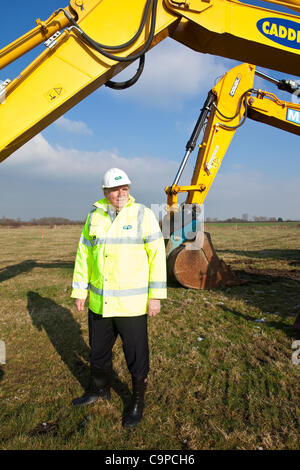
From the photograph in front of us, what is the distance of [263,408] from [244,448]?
57cm

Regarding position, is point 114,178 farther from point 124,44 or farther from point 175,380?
point 175,380

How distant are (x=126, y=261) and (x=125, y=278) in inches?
6.4

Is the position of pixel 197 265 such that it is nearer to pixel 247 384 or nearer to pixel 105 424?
pixel 247 384

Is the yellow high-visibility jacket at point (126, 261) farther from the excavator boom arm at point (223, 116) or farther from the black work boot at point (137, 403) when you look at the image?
the excavator boom arm at point (223, 116)

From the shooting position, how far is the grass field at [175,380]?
244 cm

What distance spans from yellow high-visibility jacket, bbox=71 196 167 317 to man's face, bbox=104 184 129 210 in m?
0.06

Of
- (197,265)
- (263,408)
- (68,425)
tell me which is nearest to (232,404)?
(263,408)

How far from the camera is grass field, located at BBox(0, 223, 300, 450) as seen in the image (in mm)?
2439

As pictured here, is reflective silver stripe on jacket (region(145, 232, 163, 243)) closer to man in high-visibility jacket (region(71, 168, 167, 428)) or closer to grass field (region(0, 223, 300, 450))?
man in high-visibility jacket (region(71, 168, 167, 428))

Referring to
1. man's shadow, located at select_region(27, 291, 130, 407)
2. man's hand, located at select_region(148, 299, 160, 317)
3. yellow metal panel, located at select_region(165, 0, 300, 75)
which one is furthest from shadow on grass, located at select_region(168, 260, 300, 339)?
yellow metal panel, located at select_region(165, 0, 300, 75)

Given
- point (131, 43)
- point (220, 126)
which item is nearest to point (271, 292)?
point (220, 126)

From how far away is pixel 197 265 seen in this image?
6.80m

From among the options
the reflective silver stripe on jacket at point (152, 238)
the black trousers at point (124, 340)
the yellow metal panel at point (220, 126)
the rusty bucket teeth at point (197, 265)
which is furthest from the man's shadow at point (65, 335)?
the yellow metal panel at point (220, 126)

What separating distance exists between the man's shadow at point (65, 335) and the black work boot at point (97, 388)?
226 millimetres
